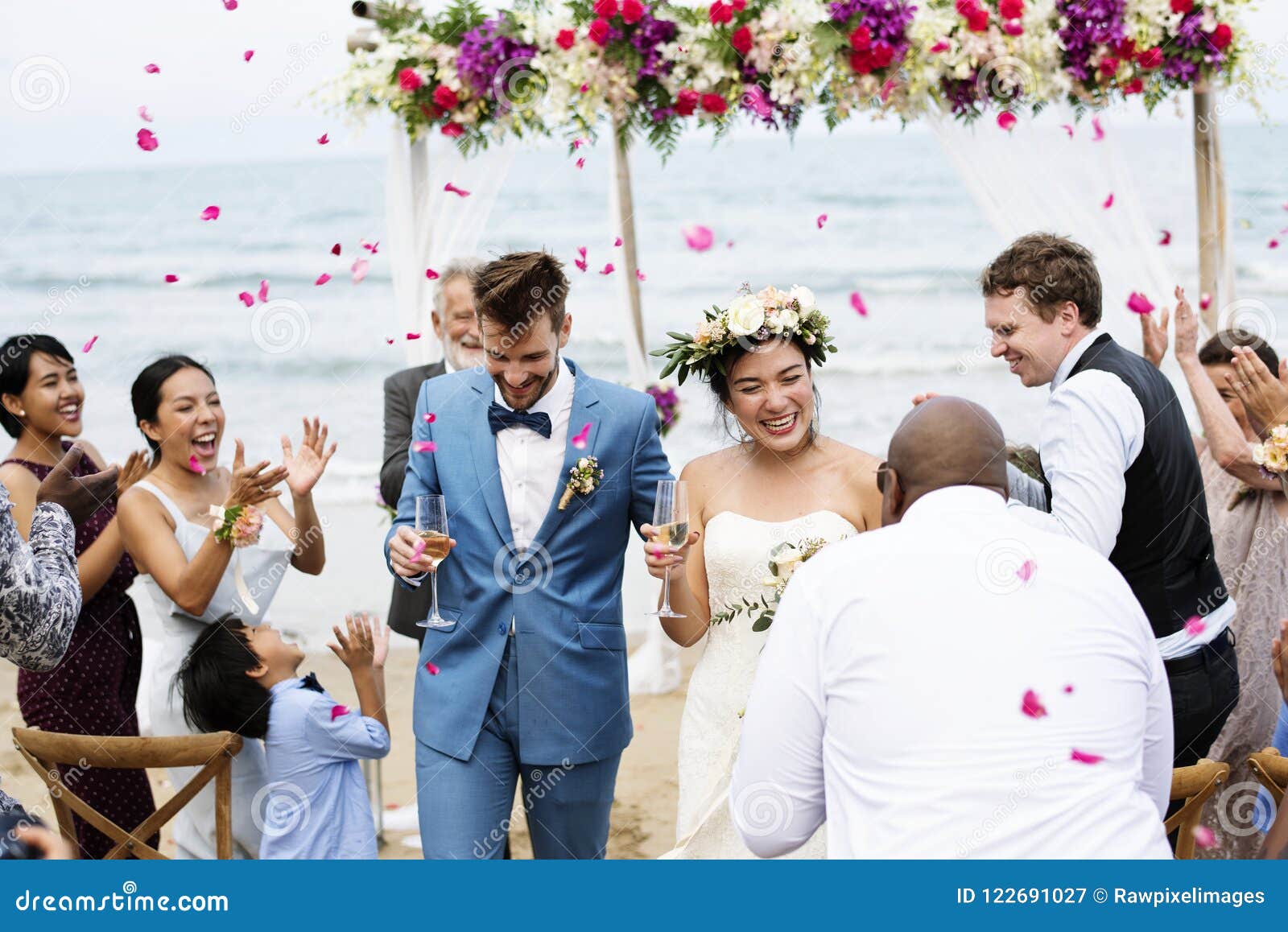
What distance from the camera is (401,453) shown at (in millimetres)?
5355

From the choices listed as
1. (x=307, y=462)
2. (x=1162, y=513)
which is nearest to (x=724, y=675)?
(x=1162, y=513)

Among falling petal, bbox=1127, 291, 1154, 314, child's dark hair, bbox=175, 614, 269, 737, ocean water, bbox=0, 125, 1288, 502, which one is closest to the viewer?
child's dark hair, bbox=175, 614, 269, 737

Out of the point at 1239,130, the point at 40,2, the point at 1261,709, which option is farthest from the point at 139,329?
the point at 1239,130

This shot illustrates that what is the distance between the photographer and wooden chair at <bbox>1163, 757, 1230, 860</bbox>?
125 inches

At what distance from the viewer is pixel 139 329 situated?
70.9 ft

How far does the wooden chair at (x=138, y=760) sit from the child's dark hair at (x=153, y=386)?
1220mm

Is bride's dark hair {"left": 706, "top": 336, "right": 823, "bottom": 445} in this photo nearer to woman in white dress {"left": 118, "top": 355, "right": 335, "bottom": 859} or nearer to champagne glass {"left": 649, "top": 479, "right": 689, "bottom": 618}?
champagne glass {"left": 649, "top": 479, "right": 689, "bottom": 618}

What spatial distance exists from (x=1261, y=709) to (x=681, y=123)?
374cm

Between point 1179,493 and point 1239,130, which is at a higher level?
point 1239,130

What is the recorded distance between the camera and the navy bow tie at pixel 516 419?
12.9 feet

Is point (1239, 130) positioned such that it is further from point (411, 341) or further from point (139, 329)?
point (411, 341)

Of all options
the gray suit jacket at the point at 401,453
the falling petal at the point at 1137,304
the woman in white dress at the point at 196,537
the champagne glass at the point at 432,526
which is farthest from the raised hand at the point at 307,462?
the falling petal at the point at 1137,304

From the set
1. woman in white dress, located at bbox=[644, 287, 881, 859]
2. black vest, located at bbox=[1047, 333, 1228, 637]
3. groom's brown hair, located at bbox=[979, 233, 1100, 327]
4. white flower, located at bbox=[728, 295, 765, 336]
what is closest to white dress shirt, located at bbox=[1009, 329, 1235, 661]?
black vest, located at bbox=[1047, 333, 1228, 637]

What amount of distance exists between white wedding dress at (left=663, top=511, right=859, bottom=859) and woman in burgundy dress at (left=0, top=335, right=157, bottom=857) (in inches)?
74.6
